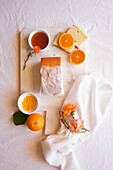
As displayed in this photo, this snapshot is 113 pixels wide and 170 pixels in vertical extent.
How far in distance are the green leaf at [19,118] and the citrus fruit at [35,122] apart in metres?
0.05

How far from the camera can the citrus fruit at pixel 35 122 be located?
3.66 feet

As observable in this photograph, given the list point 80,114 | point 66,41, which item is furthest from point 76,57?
point 80,114

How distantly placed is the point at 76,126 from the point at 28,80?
0.47 m

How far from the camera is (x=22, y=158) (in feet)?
3.99

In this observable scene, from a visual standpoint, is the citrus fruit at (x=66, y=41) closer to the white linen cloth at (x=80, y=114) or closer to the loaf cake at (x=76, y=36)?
the loaf cake at (x=76, y=36)

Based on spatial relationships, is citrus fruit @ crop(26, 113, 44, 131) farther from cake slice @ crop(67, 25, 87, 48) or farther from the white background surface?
cake slice @ crop(67, 25, 87, 48)

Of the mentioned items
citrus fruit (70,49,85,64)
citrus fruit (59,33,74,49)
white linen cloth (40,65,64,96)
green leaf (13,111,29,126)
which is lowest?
green leaf (13,111,29,126)

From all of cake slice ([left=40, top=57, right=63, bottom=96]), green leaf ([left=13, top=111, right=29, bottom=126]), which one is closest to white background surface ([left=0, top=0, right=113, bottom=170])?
green leaf ([left=13, top=111, right=29, bottom=126])

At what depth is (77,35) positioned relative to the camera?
1.20 metres

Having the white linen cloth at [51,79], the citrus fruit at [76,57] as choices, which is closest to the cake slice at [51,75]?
the white linen cloth at [51,79]

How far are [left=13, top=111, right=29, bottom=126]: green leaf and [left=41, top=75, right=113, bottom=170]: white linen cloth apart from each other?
0.70 ft

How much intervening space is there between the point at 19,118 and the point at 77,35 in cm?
73

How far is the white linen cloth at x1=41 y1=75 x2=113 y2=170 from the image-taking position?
117 centimetres

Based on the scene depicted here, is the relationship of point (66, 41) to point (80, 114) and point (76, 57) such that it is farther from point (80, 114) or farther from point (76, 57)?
point (80, 114)
